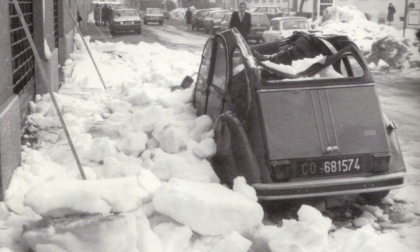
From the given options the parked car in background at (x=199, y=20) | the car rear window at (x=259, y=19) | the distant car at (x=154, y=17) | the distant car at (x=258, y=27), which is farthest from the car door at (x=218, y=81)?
the distant car at (x=154, y=17)

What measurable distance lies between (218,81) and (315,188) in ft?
6.97

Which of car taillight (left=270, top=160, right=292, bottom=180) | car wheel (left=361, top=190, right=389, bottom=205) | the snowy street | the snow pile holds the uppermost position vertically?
the snow pile

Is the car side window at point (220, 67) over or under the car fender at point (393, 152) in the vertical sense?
over

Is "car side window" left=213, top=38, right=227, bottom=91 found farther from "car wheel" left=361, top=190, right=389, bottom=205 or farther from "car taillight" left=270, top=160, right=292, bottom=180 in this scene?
"car wheel" left=361, top=190, right=389, bottom=205

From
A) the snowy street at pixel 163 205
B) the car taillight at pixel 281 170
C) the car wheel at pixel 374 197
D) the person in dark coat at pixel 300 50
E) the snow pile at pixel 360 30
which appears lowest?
the car wheel at pixel 374 197

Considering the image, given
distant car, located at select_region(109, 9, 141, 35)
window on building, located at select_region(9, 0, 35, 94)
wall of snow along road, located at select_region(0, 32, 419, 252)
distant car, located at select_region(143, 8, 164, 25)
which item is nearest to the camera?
wall of snow along road, located at select_region(0, 32, 419, 252)

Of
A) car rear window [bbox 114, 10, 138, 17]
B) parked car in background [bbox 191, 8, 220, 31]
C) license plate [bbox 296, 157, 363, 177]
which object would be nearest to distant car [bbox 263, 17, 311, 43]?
car rear window [bbox 114, 10, 138, 17]

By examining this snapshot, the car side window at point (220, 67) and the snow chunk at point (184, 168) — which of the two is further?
the car side window at point (220, 67)

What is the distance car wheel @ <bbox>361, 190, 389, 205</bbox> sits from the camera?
6008mm

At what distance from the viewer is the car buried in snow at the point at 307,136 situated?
5.34m

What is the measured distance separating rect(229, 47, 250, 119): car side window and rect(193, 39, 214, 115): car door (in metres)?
0.90

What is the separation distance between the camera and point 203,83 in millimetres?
7637

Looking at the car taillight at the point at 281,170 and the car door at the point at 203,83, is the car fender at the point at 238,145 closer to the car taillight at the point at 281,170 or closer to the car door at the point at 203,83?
the car taillight at the point at 281,170

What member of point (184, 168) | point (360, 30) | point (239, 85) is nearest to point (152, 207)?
point (184, 168)
